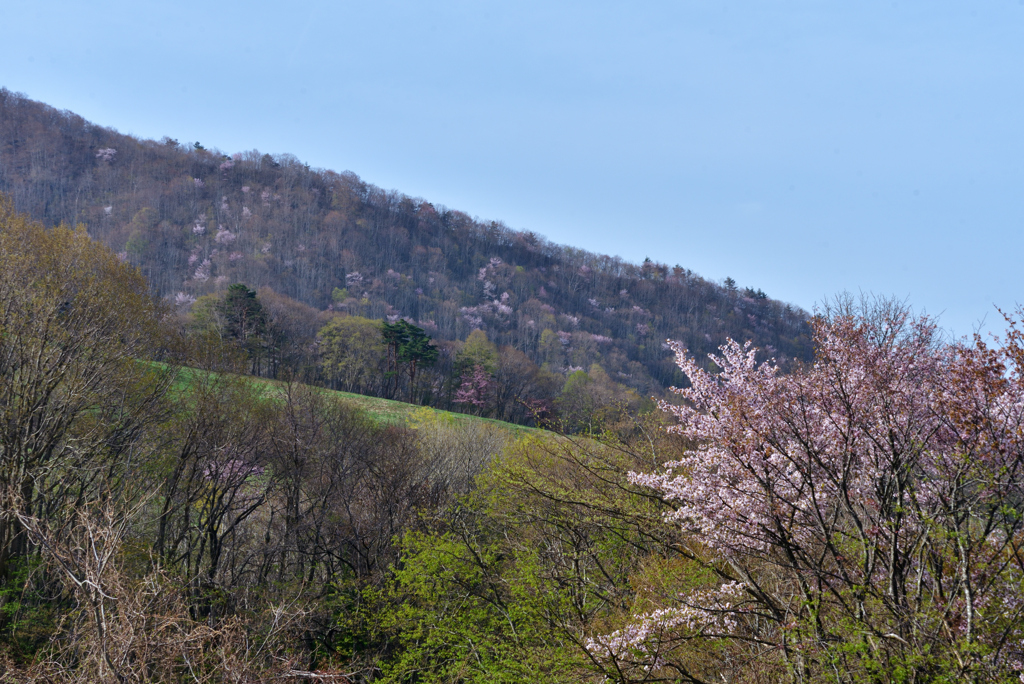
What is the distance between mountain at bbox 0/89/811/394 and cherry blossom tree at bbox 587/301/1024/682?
2945 inches

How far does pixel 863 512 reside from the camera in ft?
24.9

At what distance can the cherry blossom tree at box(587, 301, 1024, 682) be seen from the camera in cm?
588

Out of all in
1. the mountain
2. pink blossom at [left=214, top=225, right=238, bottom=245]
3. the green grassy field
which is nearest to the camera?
the green grassy field

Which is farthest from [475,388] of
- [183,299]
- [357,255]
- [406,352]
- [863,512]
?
[357,255]

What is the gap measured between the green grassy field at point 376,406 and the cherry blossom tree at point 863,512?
654 inches

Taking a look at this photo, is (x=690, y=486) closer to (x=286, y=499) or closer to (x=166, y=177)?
(x=286, y=499)

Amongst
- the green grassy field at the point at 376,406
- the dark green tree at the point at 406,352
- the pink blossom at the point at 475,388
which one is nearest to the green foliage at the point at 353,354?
Result: the dark green tree at the point at 406,352

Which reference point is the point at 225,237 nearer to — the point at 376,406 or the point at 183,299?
the point at 183,299

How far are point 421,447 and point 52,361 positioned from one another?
1369cm

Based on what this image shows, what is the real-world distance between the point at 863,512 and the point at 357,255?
11050 centimetres

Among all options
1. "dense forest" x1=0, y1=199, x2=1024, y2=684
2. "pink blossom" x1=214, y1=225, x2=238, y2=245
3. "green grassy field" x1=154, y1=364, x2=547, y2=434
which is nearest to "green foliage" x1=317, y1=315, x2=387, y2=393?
"green grassy field" x1=154, y1=364, x2=547, y2=434

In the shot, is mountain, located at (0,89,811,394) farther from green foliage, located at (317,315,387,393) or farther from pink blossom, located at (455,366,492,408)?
green foliage, located at (317,315,387,393)

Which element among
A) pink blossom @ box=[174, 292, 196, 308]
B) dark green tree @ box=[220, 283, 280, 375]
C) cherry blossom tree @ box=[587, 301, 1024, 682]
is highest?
cherry blossom tree @ box=[587, 301, 1024, 682]

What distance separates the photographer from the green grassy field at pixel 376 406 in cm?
2542
